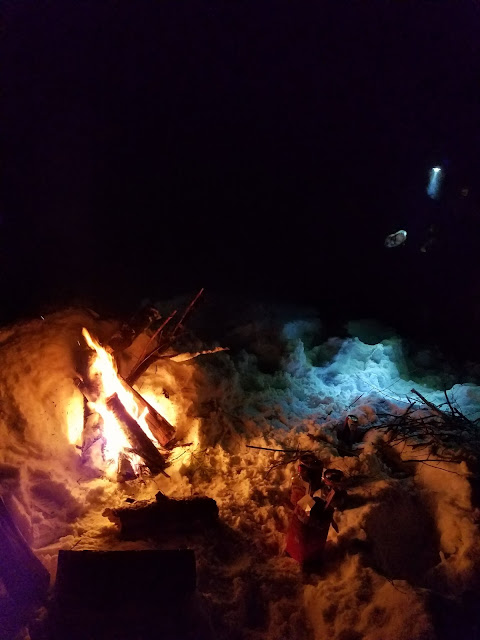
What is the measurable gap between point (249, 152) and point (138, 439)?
21.1 ft

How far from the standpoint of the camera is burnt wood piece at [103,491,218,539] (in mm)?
2918

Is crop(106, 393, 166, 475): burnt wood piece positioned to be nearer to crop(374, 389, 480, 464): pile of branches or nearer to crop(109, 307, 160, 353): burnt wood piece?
crop(109, 307, 160, 353): burnt wood piece

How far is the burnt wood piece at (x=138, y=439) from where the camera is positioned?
374 centimetres

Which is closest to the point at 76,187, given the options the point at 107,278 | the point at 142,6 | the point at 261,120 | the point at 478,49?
the point at 107,278

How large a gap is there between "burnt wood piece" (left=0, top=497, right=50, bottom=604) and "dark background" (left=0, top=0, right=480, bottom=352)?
3777mm

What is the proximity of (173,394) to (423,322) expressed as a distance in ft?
18.7

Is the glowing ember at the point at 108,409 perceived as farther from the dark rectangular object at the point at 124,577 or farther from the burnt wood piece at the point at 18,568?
the dark rectangular object at the point at 124,577

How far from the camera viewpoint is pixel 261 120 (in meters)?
8.21

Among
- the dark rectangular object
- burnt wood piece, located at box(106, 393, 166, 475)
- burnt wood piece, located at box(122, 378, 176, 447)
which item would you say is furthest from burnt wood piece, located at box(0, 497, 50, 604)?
burnt wood piece, located at box(122, 378, 176, 447)

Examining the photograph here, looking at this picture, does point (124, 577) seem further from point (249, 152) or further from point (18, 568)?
point (249, 152)

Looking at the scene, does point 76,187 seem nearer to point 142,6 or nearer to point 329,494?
point 142,6

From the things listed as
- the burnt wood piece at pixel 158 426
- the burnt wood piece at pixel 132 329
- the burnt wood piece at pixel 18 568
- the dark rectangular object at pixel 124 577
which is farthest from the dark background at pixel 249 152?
the dark rectangular object at pixel 124 577

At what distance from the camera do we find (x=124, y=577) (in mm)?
2277

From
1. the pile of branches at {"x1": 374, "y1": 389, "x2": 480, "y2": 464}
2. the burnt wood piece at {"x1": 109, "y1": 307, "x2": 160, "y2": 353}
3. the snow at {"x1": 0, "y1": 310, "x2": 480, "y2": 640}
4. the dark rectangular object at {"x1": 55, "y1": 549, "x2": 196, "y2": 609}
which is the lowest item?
the pile of branches at {"x1": 374, "y1": 389, "x2": 480, "y2": 464}
